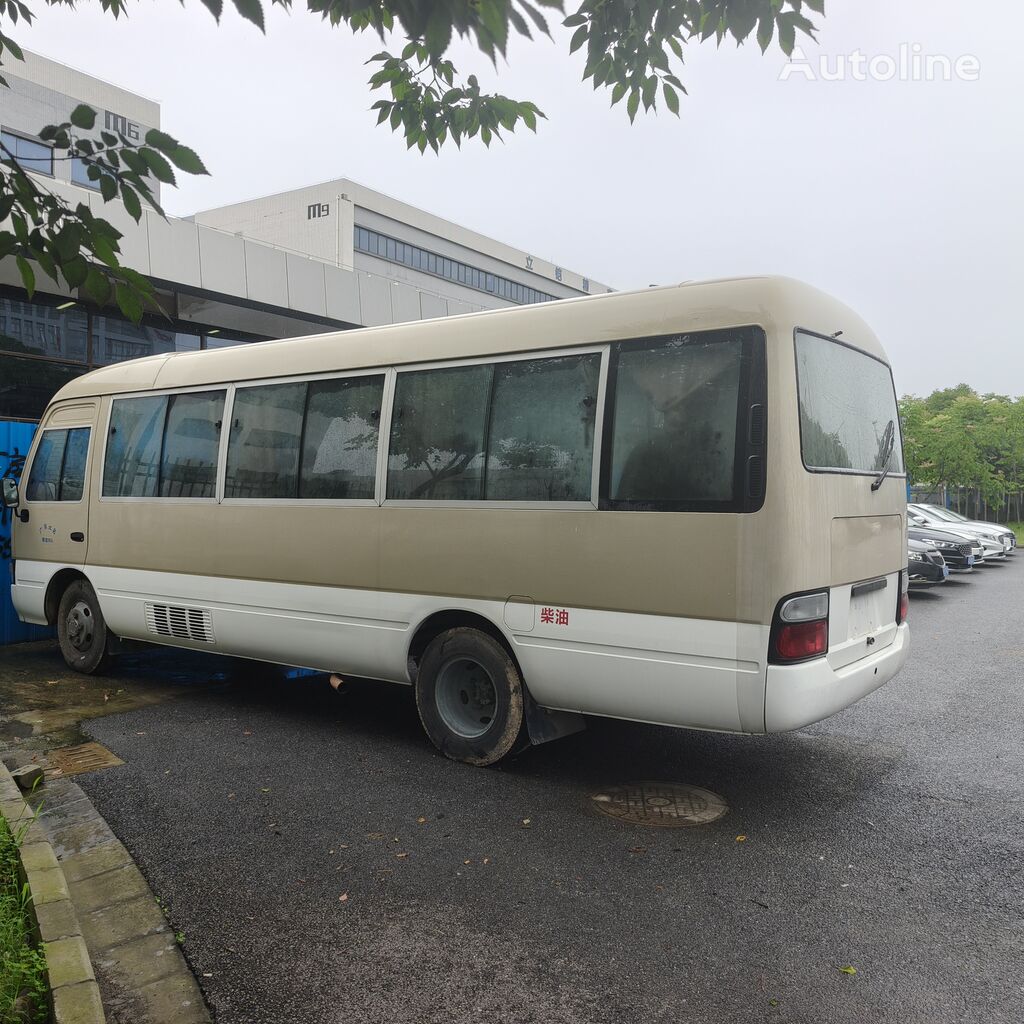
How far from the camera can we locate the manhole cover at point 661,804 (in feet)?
15.3

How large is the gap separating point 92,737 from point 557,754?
3.15m

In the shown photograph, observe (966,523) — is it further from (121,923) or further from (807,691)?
(121,923)

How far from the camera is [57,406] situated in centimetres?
845

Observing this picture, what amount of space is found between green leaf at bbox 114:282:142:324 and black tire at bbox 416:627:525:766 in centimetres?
Result: 299

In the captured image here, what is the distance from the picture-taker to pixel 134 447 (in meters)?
7.61

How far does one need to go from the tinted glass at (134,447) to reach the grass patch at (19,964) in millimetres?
4302

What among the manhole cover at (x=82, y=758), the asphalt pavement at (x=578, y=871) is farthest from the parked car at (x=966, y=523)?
the manhole cover at (x=82, y=758)

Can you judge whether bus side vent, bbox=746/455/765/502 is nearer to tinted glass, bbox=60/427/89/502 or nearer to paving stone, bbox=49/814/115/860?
paving stone, bbox=49/814/115/860

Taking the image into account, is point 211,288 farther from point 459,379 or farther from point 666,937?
point 666,937

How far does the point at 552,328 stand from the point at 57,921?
368 cm

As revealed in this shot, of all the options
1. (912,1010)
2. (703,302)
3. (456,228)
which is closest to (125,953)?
(912,1010)

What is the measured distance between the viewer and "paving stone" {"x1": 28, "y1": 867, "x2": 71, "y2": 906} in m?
3.34

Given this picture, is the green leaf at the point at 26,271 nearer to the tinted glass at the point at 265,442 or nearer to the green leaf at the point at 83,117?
the green leaf at the point at 83,117

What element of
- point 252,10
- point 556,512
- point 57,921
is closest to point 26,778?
point 57,921
